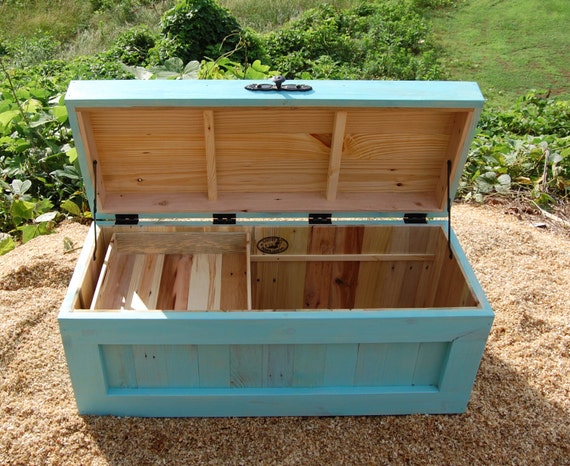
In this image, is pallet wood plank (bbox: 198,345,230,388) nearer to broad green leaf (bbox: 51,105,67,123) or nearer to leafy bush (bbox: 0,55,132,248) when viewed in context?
leafy bush (bbox: 0,55,132,248)

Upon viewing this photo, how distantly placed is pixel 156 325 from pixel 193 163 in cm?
89

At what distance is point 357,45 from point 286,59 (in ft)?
4.20

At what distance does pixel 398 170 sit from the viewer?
2.87 metres

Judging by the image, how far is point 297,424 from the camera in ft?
8.81

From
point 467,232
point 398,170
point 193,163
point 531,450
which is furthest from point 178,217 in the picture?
point 467,232

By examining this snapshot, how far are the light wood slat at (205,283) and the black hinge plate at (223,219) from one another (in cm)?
27

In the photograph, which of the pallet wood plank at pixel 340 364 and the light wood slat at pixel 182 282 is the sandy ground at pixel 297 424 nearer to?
the pallet wood plank at pixel 340 364

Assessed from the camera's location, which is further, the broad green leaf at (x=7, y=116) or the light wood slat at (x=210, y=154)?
the broad green leaf at (x=7, y=116)

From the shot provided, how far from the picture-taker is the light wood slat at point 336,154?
2.55 meters

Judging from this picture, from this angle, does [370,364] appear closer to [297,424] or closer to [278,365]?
[278,365]

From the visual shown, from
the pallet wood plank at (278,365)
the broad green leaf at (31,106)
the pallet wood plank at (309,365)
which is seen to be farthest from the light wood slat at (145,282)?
the broad green leaf at (31,106)

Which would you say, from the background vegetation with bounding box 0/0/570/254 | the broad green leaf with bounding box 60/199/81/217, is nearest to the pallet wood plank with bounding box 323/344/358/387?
the background vegetation with bounding box 0/0/570/254

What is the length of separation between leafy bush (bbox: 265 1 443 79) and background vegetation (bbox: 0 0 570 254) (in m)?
0.02

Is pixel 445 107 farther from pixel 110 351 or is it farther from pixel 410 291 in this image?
pixel 110 351
